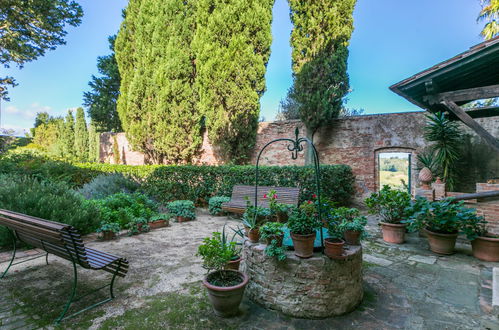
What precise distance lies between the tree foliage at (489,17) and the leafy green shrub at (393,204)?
1175cm

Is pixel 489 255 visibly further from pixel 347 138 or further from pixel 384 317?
pixel 347 138

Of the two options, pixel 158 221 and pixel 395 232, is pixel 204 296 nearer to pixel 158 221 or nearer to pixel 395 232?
pixel 158 221

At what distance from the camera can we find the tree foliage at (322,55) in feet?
26.5

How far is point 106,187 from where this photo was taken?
740 centimetres

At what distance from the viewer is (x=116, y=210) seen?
5516 millimetres

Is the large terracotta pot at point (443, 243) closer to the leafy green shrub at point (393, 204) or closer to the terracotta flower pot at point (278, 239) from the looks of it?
the leafy green shrub at point (393, 204)

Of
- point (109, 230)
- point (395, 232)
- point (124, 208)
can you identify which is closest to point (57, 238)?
point (109, 230)

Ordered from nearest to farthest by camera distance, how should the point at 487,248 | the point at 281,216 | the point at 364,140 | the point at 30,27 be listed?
the point at 487,248 → the point at 281,216 → the point at 364,140 → the point at 30,27

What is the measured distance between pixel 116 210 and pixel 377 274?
521 centimetres

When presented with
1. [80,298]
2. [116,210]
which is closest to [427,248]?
[80,298]

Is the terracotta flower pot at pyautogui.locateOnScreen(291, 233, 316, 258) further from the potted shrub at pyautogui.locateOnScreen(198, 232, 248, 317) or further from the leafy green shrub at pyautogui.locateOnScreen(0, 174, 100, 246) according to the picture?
the leafy green shrub at pyautogui.locateOnScreen(0, 174, 100, 246)

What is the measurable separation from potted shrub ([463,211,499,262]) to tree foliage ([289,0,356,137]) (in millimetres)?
5162

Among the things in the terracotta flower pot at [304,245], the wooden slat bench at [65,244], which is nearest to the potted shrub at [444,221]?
the terracotta flower pot at [304,245]

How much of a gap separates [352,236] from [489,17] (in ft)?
48.2
